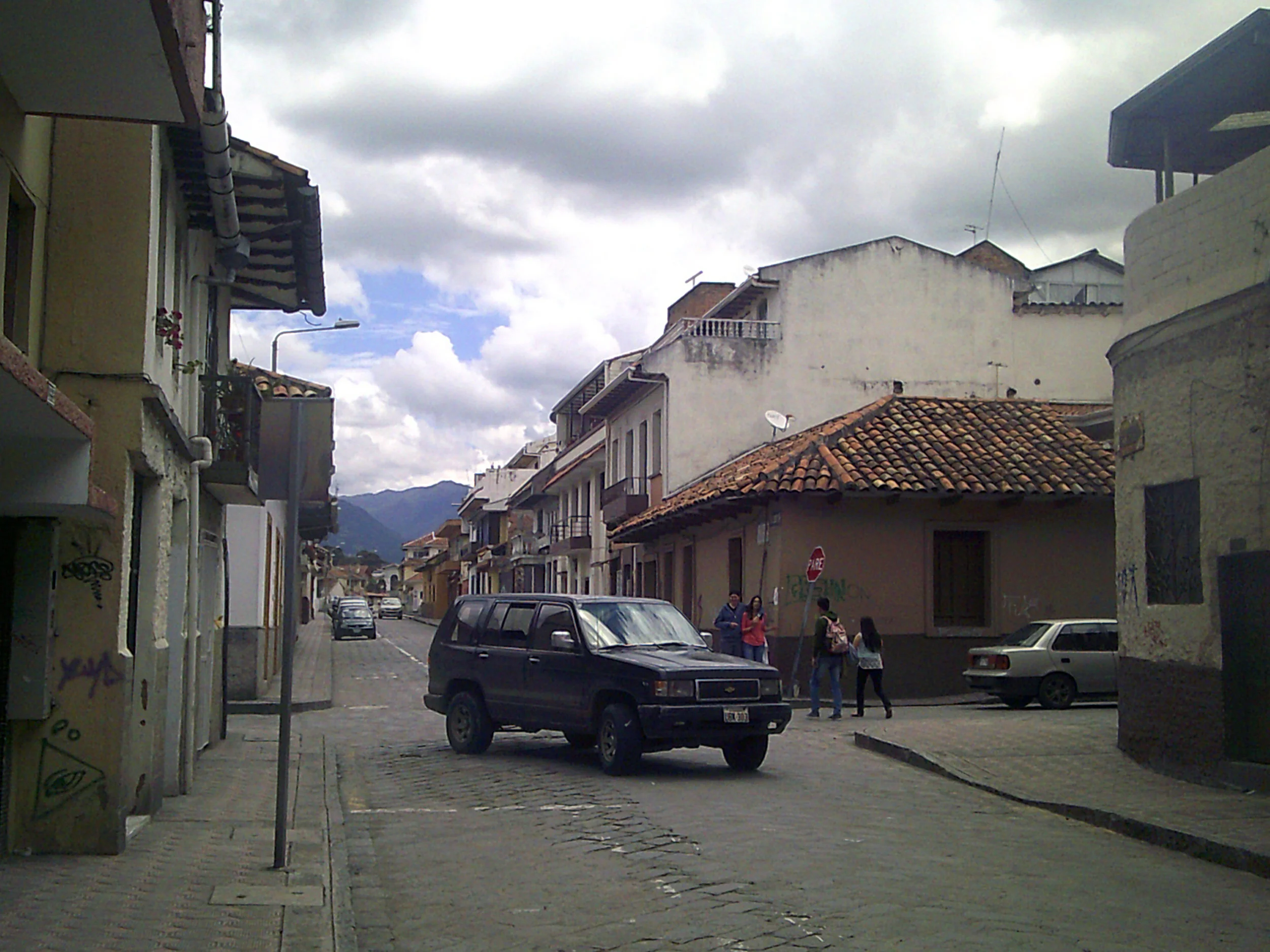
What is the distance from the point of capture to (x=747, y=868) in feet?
28.8

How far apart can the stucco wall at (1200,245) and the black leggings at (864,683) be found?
753 cm

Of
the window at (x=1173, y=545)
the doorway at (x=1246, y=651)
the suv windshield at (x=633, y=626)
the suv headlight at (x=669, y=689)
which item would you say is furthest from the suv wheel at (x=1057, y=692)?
the suv headlight at (x=669, y=689)

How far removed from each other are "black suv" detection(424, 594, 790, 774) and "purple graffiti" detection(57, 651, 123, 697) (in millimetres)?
5568

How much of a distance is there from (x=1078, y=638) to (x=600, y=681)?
35.3 feet

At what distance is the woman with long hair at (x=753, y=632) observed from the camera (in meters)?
22.6

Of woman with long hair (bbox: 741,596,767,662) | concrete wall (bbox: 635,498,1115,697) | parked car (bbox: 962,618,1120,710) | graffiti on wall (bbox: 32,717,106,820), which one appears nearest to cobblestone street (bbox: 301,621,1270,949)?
graffiti on wall (bbox: 32,717,106,820)

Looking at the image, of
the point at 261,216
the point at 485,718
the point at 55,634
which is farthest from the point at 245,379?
the point at 55,634

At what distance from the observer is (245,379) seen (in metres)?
14.1

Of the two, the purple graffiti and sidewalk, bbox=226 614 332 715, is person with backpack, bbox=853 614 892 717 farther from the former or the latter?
the purple graffiti

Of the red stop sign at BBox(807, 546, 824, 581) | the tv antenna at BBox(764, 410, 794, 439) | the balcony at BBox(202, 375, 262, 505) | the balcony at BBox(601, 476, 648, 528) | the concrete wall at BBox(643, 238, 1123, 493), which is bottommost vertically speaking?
the red stop sign at BBox(807, 546, 824, 581)

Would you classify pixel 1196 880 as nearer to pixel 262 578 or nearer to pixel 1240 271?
pixel 1240 271

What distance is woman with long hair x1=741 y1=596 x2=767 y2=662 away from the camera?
22.6m

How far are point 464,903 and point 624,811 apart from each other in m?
3.33

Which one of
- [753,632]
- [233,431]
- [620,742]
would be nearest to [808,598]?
[753,632]
